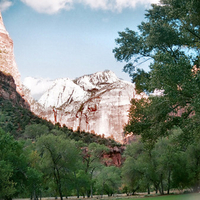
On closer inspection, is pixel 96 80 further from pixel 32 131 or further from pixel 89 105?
pixel 32 131

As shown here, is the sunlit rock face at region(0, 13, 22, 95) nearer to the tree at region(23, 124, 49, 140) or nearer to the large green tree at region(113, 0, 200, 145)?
the tree at region(23, 124, 49, 140)

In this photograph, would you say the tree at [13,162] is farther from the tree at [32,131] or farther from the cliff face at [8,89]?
the cliff face at [8,89]

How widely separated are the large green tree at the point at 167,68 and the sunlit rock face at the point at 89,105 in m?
82.6

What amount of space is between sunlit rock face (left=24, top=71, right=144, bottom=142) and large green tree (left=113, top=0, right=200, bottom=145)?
82.6m

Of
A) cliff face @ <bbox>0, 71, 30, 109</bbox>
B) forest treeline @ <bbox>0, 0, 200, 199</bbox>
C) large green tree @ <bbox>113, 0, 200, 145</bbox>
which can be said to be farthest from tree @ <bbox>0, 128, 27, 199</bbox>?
cliff face @ <bbox>0, 71, 30, 109</bbox>

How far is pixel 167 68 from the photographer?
40.3ft

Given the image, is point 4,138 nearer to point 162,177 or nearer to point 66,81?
point 162,177

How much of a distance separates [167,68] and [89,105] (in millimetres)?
114621

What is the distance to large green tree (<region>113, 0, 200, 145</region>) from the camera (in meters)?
12.2

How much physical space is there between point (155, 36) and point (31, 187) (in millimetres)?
18628

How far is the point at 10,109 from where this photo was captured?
65062 mm

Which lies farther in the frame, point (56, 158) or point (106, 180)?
point (106, 180)

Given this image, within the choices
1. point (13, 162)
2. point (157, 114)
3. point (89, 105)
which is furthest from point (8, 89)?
point (157, 114)

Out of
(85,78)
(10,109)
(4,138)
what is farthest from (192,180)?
(85,78)
